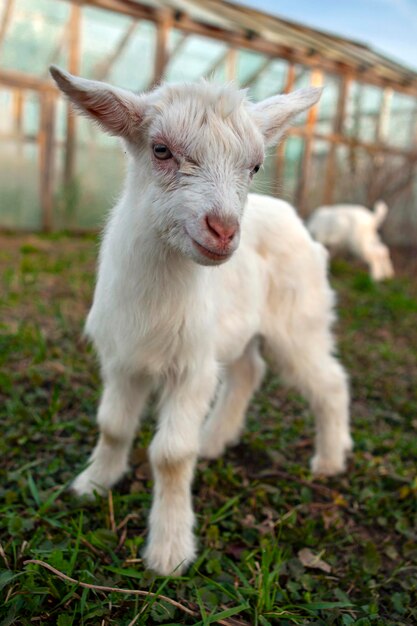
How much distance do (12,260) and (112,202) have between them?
4.84 metres

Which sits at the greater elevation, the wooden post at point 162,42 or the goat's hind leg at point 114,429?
the wooden post at point 162,42

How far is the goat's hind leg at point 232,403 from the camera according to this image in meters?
3.14

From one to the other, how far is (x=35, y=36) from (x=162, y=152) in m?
9.12

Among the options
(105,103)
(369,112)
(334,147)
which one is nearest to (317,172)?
(334,147)

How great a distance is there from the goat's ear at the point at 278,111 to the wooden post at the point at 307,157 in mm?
10527

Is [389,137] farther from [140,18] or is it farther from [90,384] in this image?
[90,384]

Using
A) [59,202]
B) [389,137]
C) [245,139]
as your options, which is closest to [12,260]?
[59,202]

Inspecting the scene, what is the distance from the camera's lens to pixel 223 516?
8.31ft

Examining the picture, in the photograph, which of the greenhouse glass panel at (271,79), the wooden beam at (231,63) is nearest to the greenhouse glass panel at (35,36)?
the wooden beam at (231,63)

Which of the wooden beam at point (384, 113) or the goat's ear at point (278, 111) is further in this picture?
the wooden beam at point (384, 113)

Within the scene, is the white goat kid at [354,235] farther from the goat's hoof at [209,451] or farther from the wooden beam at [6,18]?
the goat's hoof at [209,451]

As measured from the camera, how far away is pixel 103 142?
34.0ft

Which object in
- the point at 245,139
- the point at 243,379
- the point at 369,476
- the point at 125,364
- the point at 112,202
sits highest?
the point at 245,139

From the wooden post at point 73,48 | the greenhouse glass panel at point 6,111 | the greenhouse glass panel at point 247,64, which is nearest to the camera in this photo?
the greenhouse glass panel at point 6,111
